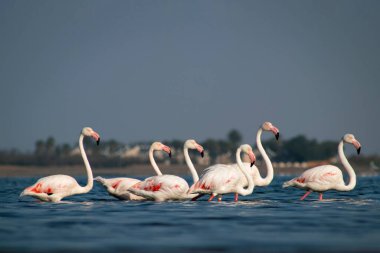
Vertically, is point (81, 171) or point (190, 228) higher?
point (81, 171)

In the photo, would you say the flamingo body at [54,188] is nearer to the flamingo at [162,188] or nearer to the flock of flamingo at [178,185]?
the flock of flamingo at [178,185]

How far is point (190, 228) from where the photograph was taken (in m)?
13.8

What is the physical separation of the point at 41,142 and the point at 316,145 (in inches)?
2229

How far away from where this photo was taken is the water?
1122cm

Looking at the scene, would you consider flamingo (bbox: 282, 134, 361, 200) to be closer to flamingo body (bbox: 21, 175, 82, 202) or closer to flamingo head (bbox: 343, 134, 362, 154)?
flamingo head (bbox: 343, 134, 362, 154)

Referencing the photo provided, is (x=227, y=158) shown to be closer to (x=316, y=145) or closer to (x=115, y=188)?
(x=316, y=145)

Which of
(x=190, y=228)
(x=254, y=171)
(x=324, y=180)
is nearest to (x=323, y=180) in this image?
(x=324, y=180)

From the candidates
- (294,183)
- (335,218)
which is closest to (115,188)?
(294,183)

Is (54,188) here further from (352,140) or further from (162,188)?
(352,140)

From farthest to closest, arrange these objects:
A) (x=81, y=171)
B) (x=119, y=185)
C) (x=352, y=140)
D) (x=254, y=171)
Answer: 1. (x=81, y=171)
2. (x=254, y=171)
3. (x=352, y=140)
4. (x=119, y=185)

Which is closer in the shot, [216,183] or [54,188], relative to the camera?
[216,183]

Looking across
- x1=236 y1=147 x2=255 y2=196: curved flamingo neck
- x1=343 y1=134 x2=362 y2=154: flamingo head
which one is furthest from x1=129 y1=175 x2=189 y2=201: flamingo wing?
x1=343 y1=134 x2=362 y2=154: flamingo head

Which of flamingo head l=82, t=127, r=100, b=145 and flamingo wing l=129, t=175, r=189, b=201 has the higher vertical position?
flamingo head l=82, t=127, r=100, b=145

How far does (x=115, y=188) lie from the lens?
70.4 feet
